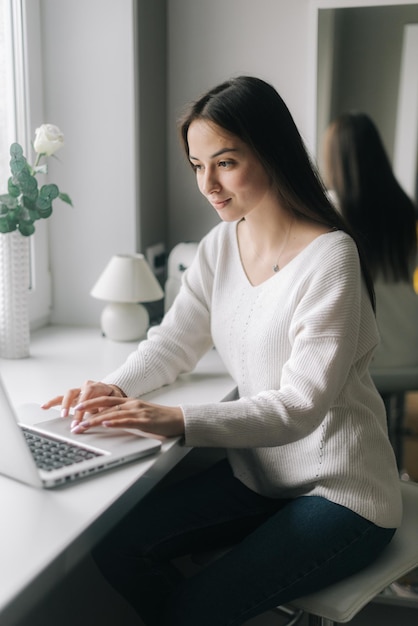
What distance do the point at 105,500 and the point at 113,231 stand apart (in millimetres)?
1143

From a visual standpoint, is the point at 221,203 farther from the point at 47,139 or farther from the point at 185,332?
the point at 47,139

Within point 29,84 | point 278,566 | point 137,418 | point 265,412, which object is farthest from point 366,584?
point 29,84

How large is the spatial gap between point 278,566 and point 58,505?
15.6 inches

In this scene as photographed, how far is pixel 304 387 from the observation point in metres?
1.35

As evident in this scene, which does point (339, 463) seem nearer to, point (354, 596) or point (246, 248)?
point (354, 596)

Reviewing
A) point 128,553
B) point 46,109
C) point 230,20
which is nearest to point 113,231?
point 46,109

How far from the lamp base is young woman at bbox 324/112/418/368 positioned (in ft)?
2.02

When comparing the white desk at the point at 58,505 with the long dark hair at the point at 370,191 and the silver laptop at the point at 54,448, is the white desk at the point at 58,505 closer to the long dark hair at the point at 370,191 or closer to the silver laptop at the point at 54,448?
the silver laptop at the point at 54,448

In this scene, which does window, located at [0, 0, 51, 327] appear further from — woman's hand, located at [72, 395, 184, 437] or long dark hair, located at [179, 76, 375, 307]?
woman's hand, located at [72, 395, 184, 437]

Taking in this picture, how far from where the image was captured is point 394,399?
2.41 metres

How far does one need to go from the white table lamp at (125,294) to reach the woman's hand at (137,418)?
64 cm

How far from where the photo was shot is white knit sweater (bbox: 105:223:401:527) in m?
1.35

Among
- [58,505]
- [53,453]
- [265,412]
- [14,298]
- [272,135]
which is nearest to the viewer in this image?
[58,505]

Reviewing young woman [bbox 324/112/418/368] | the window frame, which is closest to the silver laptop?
the window frame
